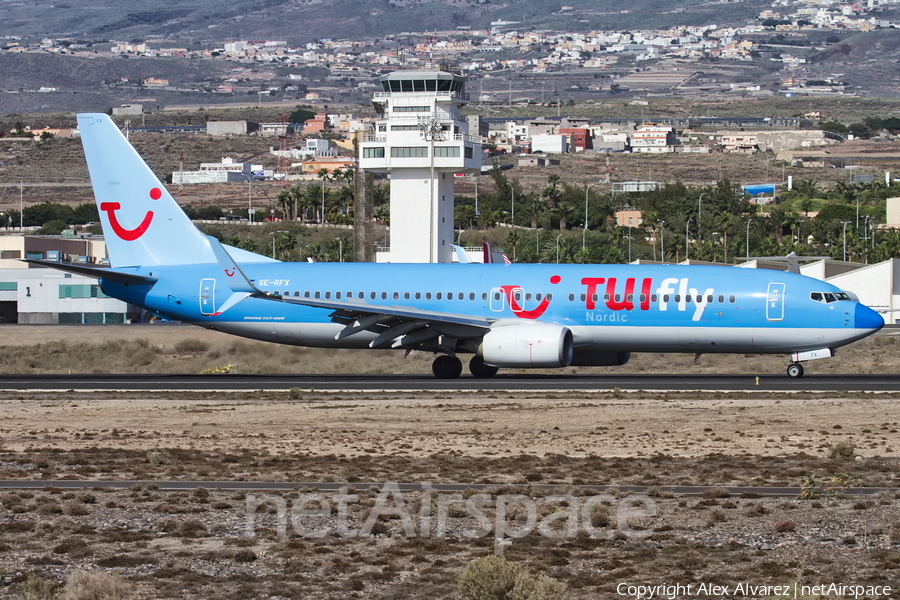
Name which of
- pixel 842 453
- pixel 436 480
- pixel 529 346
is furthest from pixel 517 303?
pixel 436 480

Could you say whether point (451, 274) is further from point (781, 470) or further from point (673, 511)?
point (673, 511)

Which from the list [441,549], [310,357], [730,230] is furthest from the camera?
[730,230]

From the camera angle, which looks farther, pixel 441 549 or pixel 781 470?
pixel 781 470

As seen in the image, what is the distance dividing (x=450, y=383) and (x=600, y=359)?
16.8 ft

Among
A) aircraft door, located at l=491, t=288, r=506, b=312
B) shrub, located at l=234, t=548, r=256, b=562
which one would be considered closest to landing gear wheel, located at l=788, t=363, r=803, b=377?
aircraft door, located at l=491, t=288, r=506, b=312

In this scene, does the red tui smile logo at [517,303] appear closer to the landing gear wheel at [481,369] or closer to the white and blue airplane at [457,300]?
the white and blue airplane at [457,300]

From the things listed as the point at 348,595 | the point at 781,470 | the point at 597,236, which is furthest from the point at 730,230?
the point at 348,595

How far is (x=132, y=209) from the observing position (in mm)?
43750

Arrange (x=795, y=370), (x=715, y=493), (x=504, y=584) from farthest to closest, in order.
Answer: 1. (x=795, y=370)
2. (x=715, y=493)
3. (x=504, y=584)

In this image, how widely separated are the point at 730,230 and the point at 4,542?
433 feet

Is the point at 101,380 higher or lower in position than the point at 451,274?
lower

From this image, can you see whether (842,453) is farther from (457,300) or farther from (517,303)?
(457,300)

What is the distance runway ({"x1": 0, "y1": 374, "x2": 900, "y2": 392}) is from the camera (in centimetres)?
3628

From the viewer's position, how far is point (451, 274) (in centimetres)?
4116
